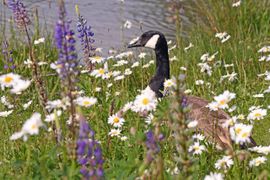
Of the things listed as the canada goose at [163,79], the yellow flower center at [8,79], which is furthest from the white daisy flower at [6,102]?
the yellow flower center at [8,79]

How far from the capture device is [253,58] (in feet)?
22.5

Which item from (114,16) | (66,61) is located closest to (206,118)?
(66,61)

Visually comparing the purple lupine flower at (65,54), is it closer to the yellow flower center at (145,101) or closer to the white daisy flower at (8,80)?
the white daisy flower at (8,80)

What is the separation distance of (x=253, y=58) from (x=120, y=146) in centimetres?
346

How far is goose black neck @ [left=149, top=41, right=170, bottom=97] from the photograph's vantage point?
5.98m

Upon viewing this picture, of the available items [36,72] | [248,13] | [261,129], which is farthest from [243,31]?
[36,72]

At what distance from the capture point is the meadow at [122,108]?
2111 millimetres

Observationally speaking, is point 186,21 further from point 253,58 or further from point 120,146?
point 120,146

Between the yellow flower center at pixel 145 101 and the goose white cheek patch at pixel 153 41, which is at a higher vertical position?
Result: the yellow flower center at pixel 145 101

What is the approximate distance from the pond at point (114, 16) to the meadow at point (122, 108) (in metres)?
0.73

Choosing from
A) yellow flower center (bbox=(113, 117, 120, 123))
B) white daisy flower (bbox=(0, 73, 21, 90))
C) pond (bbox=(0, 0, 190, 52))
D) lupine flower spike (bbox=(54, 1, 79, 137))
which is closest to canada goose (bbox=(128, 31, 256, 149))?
yellow flower center (bbox=(113, 117, 120, 123))

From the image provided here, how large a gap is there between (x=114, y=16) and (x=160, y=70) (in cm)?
458

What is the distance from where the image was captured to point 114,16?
10641mm

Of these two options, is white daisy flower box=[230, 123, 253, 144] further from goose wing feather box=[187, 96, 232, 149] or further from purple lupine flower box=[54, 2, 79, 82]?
goose wing feather box=[187, 96, 232, 149]
